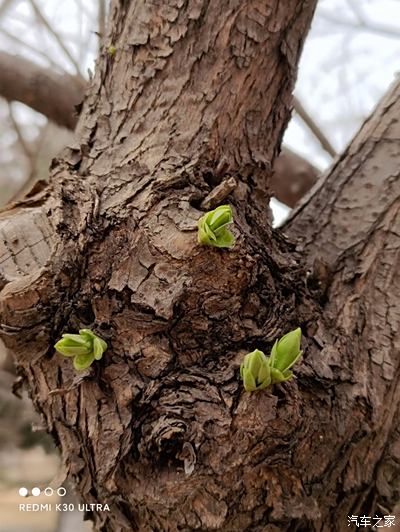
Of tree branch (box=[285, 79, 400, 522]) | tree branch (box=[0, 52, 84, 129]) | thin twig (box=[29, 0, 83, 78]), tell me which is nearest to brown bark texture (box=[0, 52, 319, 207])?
tree branch (box=[0, 52, 84, 129])

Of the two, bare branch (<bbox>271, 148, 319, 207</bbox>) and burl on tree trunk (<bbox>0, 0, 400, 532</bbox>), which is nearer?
burl on tree trunk (<bbox>0, 0, 400, 532</bbox>)

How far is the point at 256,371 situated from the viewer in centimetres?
68

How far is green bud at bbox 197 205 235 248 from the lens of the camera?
703 millimetres

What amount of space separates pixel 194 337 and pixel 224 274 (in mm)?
97

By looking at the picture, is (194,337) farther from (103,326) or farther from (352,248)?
(352,248)

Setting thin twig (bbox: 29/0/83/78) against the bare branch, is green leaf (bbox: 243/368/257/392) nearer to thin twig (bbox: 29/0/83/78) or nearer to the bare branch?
the bare branch

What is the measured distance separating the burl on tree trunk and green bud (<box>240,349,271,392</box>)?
0.02m

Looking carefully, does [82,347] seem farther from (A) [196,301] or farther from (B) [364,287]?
(B) [364,287]

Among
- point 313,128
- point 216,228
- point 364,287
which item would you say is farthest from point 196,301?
point 313,128

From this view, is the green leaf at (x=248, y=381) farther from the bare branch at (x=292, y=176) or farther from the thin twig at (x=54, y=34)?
the thin twig at (x=54, y=34)

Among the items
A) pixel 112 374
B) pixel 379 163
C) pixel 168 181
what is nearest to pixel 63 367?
pixel 112 374

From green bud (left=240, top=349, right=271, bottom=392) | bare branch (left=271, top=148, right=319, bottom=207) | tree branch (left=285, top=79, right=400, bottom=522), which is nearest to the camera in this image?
green bud (left=240, top=349, right=271, bottom=392)

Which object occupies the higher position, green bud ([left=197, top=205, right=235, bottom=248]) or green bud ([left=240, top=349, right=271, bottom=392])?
green bud ([left=197, top=205, right=235, bottom=248])

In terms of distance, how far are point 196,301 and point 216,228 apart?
0.11 meters
